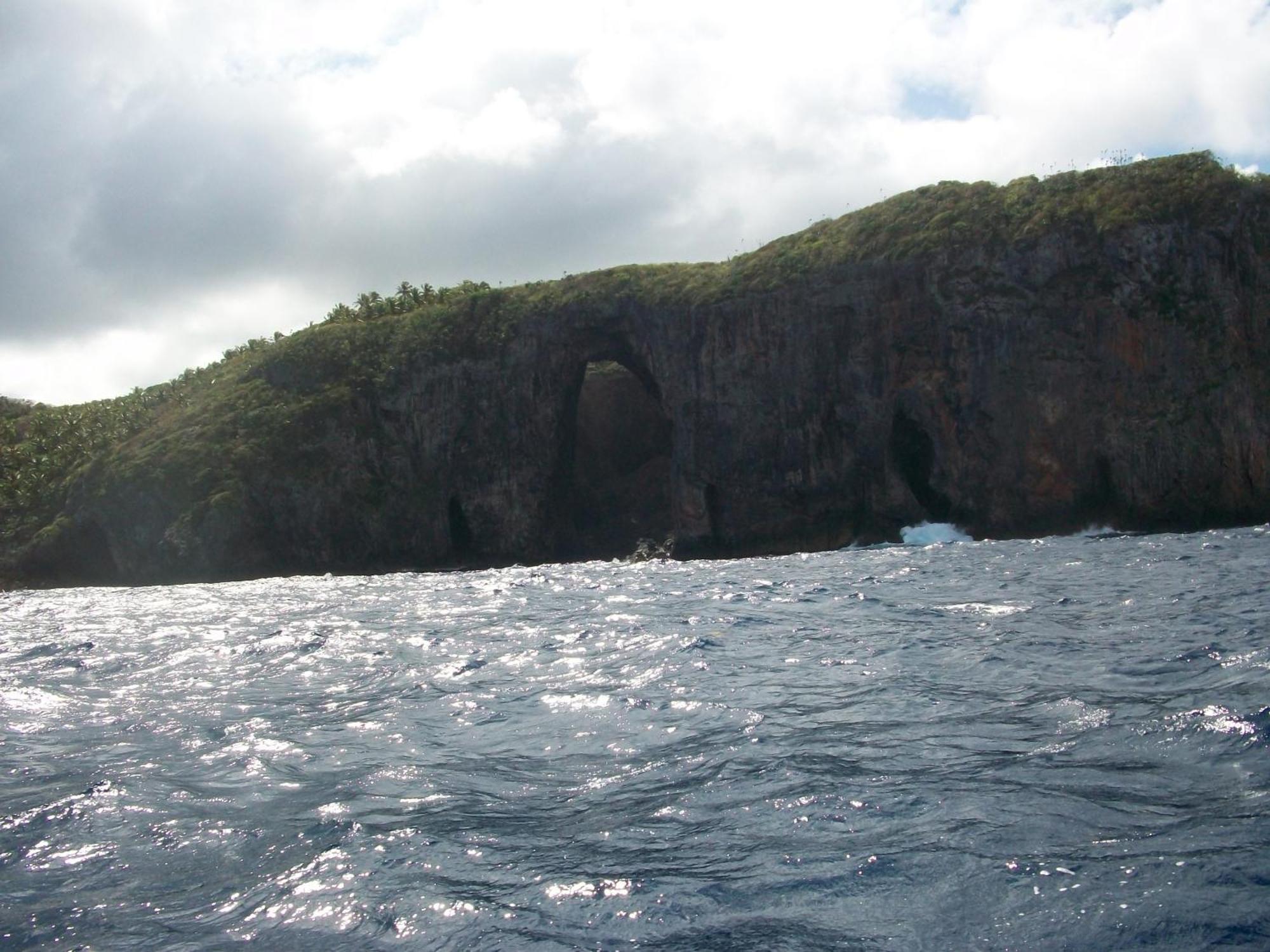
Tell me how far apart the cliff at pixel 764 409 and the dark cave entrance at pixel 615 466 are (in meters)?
0.18

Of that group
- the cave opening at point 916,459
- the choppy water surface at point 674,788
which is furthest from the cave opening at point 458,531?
the choppy water surface at point 674,788

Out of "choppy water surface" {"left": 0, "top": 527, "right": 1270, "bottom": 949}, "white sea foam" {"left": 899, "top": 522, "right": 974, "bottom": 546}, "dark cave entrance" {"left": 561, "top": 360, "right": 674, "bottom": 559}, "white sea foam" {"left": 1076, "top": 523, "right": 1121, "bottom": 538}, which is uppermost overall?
"dark cave entrance" {"left": 561, "top": 360, "right": 674, "bottom": 559}

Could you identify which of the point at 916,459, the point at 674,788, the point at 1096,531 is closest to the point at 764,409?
the point at 916,459

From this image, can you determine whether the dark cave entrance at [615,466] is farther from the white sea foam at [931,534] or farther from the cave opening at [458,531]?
the white sea foam at [931,534]

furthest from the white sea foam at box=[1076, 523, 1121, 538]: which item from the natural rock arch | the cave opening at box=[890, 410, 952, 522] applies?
the natural rock arch

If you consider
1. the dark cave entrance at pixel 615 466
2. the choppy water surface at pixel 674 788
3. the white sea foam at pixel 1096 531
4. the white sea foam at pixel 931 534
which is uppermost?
the dark cave entrance at pixel 615 466

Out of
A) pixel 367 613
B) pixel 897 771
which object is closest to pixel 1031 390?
pixel 367 613

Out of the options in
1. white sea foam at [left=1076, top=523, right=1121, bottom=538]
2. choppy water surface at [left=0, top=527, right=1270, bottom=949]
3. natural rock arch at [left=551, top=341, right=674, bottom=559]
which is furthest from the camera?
natural rock arch at [left=551, top=341, right=674, bottom=559]

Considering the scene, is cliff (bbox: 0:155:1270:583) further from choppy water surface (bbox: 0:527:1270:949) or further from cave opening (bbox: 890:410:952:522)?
choppy water surface (bbox: 0:527:1270:949)

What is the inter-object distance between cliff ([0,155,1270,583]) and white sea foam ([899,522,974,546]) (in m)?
0.65

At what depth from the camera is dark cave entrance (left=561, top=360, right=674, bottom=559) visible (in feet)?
222

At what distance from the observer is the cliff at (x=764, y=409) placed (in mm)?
50438

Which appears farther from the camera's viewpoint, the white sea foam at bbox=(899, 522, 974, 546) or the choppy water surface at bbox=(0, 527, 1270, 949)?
the white sea foam at bbox=(899, 522, 974, 546)

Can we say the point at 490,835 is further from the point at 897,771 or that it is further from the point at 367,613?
the point at 367,613
